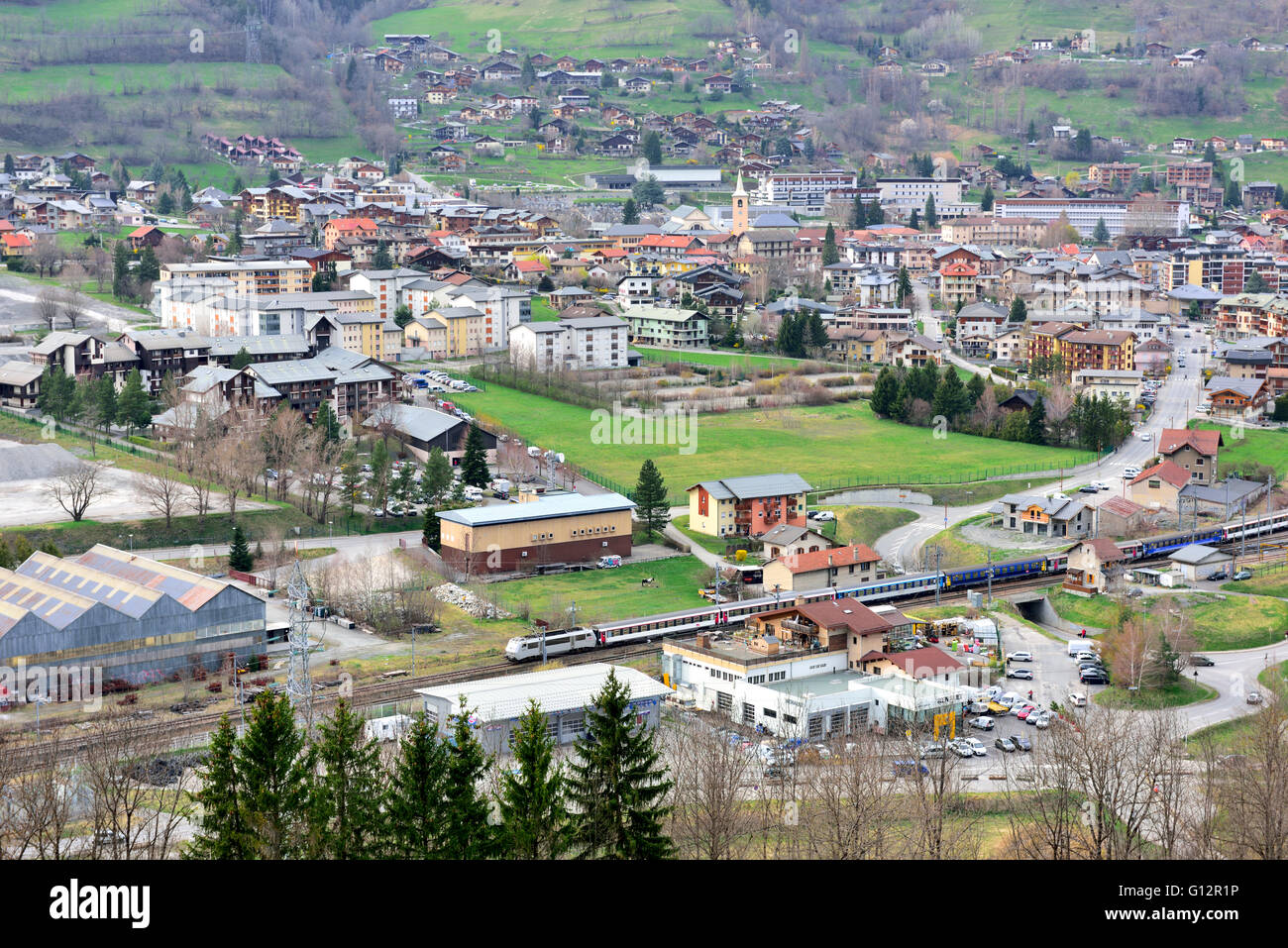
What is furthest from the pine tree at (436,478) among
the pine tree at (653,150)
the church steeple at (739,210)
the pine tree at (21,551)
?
the pine tree at (653,150)

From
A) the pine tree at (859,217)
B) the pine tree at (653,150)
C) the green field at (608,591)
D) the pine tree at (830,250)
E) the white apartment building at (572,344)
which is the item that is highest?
the pine tree at (653,150)

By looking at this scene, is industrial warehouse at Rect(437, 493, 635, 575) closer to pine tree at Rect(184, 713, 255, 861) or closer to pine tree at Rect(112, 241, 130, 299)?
pine tree at Rect(184, 713, 255, 861)

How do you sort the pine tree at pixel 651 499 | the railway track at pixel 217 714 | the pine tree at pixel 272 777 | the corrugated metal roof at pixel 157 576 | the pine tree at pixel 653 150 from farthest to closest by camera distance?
1. the pine tree at pixel 653 150
2. the pine tree at pixel 651 499
3. the corrugated metal roof at pixel 157 576
4. the railway track at pixel 217 714
5. the pine tree at pixel 272 777

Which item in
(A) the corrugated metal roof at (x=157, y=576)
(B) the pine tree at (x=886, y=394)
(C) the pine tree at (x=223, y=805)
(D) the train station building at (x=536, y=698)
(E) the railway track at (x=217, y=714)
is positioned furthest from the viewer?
(B) the pine tree at (x=886, y=394)

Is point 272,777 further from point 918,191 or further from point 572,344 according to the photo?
point 918,191

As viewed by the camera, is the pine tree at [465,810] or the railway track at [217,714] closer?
the pine tree at [465,810]

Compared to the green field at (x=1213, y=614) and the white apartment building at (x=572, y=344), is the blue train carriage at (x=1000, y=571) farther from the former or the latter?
the white apartment building at (x=572, y=344)

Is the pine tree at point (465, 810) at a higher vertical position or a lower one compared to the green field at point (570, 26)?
lower

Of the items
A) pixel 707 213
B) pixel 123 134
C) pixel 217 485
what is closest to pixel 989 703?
pixel 217 485
